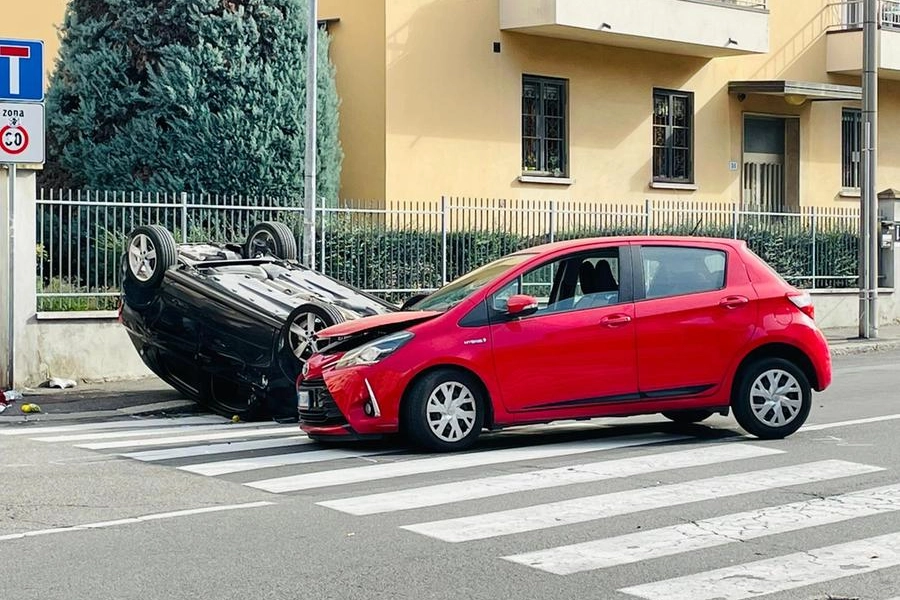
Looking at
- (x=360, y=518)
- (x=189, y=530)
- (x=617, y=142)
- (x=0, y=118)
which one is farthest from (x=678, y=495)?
(x=617, y=142)

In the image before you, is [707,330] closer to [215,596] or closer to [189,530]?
[189,530]

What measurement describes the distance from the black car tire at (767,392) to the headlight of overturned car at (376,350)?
2746 mm

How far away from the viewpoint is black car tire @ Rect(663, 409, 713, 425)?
38.5 feet

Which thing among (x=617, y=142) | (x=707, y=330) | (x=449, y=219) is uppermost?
(x=617, y=142)

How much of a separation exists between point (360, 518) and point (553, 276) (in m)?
3.48

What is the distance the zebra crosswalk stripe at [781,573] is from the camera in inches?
257

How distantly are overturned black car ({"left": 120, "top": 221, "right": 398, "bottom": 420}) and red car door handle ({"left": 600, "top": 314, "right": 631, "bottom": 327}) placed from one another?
277 cm

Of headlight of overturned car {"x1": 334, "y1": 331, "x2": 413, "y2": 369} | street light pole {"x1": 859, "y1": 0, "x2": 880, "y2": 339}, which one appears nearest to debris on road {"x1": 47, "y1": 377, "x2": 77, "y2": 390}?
headlight of overturned car {"x1": 334, "y1": 331, "x2": 413, "y2": 369}

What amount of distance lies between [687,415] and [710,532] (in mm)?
4133

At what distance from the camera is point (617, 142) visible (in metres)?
26.3

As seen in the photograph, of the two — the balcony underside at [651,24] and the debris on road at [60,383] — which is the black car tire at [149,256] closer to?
the debris on road at [60,383]

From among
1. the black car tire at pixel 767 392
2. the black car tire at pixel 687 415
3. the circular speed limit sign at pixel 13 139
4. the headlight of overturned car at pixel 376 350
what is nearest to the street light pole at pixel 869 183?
the black car tire at pixel 687 415

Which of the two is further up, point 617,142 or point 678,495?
point 617,142

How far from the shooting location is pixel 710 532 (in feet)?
25.7
